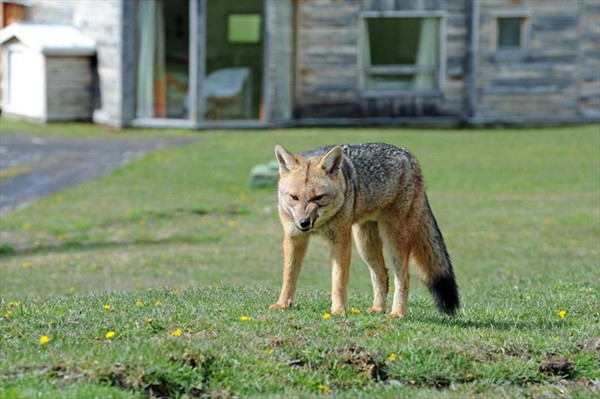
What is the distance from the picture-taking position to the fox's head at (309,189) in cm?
909

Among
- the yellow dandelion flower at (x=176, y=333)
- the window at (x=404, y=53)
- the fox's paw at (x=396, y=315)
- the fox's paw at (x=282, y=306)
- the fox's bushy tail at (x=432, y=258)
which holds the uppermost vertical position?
the window at (x=404, y=53)

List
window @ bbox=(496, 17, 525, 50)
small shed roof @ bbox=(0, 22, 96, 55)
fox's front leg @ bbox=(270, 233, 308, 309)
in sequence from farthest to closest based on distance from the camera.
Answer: window @ bbox=(496, 17, 525, 50) < small shed roof @ bbox=(0, 22, 96, 55) < fox's front leg @ bbox=(270, 233, 308, 309)

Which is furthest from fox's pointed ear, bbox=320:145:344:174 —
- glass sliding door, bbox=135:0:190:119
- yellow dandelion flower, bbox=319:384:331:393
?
glass sliding door, bbox=135:0:190:119

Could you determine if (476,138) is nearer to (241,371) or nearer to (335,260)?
(335,260)

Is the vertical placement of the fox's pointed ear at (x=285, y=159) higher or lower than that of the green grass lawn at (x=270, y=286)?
higher

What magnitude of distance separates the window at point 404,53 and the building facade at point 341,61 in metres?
0.03

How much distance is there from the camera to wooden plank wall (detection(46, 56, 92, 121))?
3316cm

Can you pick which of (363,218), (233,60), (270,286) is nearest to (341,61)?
(233,60)

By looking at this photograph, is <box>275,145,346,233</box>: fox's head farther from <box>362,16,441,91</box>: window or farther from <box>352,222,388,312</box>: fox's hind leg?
<box>362,16,441,91</box>: window

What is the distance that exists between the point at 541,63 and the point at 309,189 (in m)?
26.7

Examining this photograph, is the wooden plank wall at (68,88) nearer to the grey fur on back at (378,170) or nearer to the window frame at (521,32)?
the window frame at (521,32)

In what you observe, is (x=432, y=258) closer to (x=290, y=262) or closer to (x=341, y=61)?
(x=290, y=262)

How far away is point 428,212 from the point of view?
1000 centimetres

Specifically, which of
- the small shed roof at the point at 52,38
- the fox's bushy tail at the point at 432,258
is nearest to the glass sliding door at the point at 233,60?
the small shed roof at the point at 52,38
